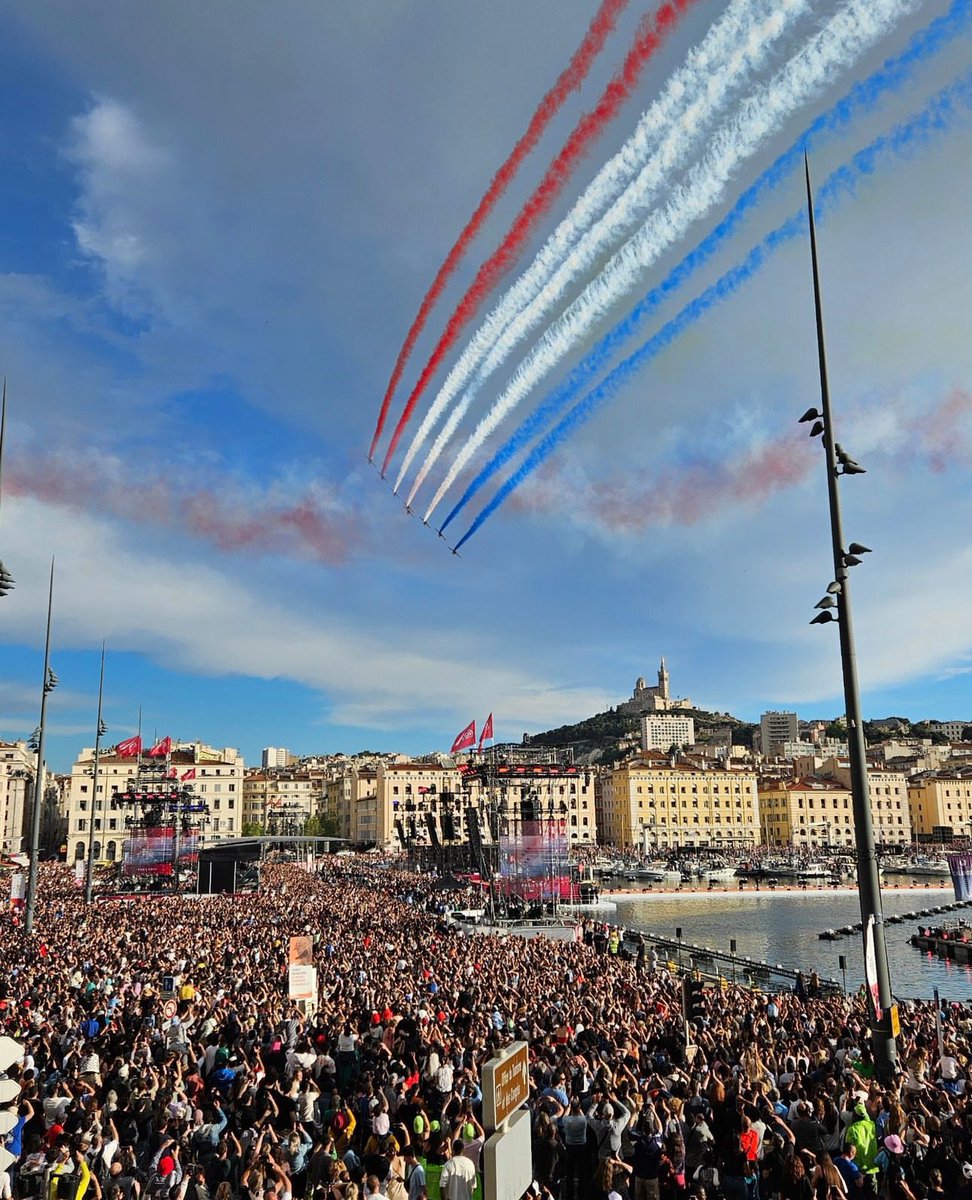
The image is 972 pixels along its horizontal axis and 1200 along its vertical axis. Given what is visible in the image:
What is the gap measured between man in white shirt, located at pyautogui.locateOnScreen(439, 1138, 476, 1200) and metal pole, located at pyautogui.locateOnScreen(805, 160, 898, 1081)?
4901mm

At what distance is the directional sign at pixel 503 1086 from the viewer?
15.0ft

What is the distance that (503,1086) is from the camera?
482 centimetres

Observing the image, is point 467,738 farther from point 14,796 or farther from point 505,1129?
point 14,796

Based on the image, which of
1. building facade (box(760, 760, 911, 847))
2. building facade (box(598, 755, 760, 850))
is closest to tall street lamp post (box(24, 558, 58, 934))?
building facade (box(598, 755, 760, 850))

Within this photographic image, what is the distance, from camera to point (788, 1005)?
1959 cm

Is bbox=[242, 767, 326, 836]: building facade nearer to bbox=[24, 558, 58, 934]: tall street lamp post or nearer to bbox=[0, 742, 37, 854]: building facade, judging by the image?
bbox=[0, 742, 37, 854]: building facade

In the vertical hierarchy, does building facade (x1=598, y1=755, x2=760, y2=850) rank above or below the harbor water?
above

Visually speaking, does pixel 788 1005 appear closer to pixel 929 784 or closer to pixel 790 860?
pixel 790 860

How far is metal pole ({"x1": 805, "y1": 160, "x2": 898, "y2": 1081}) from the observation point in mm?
10500

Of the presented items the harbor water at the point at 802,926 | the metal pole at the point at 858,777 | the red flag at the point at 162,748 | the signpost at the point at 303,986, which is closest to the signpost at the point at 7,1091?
the metal pole at the point at 858,777

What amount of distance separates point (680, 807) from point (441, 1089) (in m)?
126

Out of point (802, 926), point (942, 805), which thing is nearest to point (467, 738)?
point (802, 926)

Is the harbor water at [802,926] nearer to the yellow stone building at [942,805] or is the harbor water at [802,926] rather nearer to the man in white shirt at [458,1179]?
the man in white shirt at [458,1179]

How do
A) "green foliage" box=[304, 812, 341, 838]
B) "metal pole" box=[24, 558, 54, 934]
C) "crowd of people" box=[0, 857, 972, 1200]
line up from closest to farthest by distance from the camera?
"crowd of people" box=[0, 857, 972, 1200] < "metal pole" box=[24, 558, 54, 934] < "green foliage" box=[304, 812, 341, 838]
